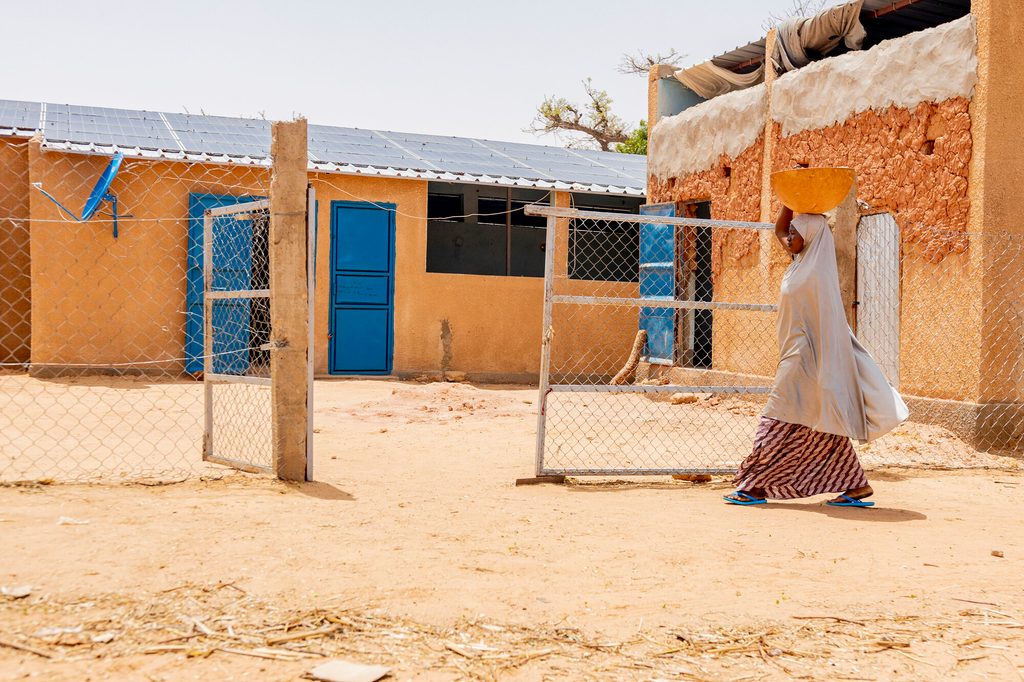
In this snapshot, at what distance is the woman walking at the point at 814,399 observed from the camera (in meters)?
4.98

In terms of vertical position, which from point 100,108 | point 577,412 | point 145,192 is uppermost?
point 100,108

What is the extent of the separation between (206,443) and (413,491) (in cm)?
144

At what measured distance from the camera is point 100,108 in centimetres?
1359

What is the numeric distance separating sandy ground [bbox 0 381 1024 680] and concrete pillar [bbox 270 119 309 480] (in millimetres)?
263

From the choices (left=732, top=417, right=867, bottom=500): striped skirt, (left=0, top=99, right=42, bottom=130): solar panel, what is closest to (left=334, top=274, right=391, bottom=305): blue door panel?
(left=0, top=99, right=42, bottom=130): solar panel

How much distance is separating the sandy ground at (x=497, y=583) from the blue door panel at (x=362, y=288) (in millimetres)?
7567

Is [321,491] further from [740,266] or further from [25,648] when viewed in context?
[740,266]

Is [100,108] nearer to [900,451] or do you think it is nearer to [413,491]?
[413,491]

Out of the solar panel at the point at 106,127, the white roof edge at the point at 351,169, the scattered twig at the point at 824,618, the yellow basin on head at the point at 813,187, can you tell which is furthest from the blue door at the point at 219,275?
the scattered twig at the point at 824,618

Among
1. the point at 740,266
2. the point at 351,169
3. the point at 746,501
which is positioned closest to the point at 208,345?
the point at 746,501

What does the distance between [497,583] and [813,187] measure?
9.90 ft

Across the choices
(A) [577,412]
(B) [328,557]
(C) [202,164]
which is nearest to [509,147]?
(C) [202,164]

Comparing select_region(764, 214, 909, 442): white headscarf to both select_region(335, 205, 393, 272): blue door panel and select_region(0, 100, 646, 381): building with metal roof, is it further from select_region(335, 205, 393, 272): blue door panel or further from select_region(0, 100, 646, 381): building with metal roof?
select_region(335, 205, 393, 272): blue door panel

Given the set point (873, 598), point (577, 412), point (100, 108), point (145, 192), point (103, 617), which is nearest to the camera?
point (103, 617)
